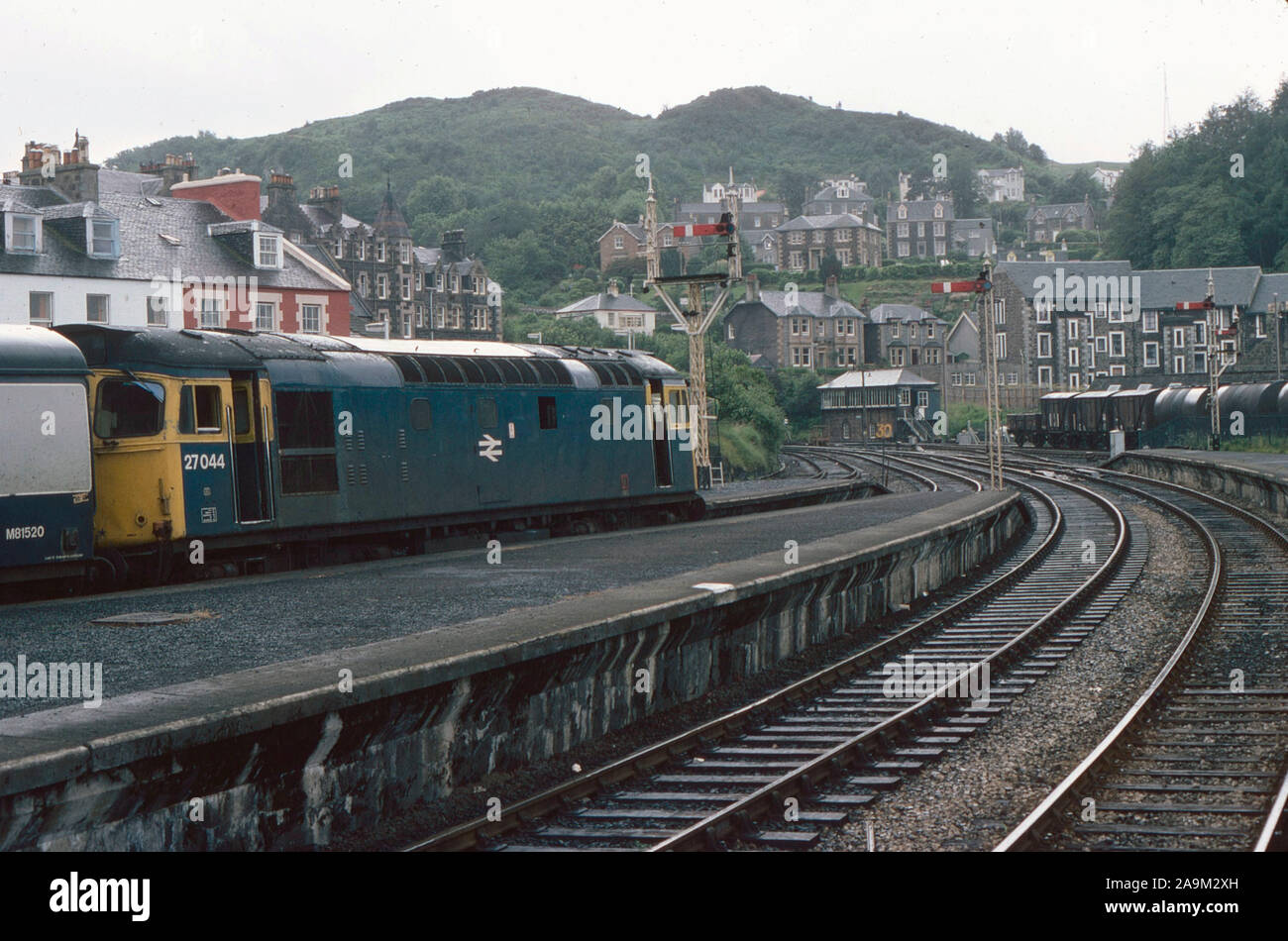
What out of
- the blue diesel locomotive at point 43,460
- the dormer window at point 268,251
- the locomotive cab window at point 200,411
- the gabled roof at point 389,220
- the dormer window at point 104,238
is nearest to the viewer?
the blue diesel locomotive at point 43,460


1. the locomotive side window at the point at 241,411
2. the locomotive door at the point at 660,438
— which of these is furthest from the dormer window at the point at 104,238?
the locomotive side window at the point at 241,411

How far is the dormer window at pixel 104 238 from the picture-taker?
48.0m

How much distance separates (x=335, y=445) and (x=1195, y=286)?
342 feet

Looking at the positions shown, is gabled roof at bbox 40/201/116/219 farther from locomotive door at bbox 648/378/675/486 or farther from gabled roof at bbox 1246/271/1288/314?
gabled roof at bbox 1246/271/1288/314

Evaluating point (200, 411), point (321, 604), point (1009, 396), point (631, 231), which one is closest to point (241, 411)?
point (200, 411)

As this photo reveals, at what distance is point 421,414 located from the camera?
2342 centimetres

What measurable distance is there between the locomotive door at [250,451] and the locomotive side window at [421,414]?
11.2ft

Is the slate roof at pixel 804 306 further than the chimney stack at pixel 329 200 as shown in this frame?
Yes

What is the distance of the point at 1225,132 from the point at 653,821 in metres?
153

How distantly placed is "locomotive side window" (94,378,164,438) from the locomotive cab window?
0.36m

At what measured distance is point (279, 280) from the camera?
53.6m

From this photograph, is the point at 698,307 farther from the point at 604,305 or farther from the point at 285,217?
the point at 604,305

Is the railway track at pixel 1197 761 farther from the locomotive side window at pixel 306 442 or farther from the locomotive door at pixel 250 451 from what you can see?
the locomotive side window at pixel 306 442
